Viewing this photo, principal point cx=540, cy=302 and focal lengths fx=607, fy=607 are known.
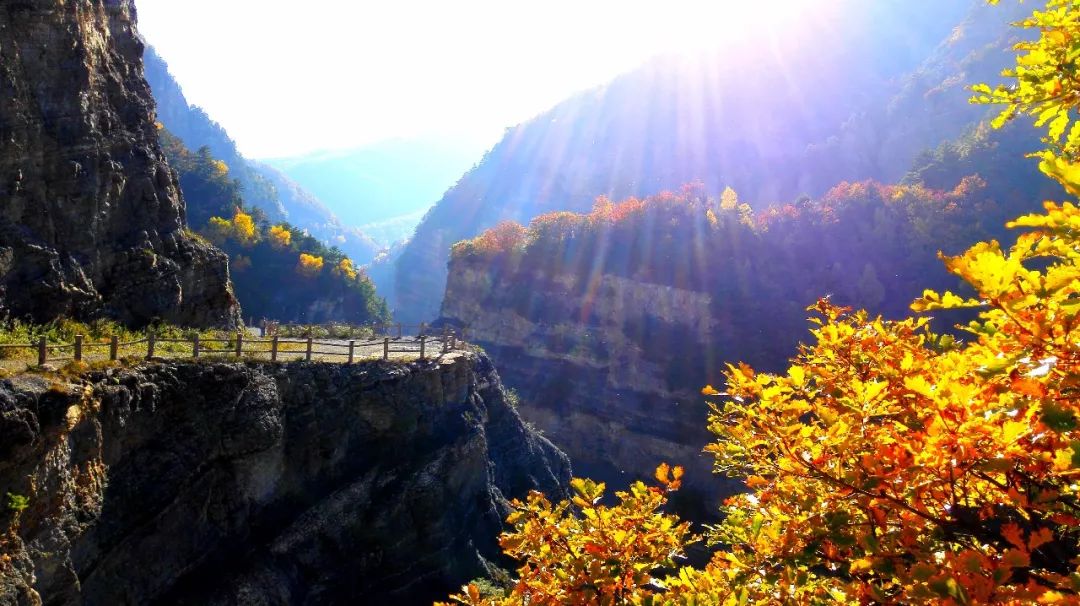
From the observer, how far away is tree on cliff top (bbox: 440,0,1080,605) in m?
1.92

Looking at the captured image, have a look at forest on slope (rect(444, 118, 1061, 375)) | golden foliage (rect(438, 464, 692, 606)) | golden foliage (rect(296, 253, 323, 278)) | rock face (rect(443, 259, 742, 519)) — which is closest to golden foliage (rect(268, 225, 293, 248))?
golden foliage (rect(296, 253, 323, 278))

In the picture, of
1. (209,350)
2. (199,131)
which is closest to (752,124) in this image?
(209,350)

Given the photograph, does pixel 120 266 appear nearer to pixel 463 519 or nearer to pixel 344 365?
pixel 344 365

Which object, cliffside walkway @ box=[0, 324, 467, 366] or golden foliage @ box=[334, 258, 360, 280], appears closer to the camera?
cliffside walkway @ box=[0, 324, 467, 366]

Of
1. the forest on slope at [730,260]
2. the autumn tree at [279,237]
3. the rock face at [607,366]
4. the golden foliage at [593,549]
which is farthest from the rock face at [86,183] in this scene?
the autumn tree at [279,237]

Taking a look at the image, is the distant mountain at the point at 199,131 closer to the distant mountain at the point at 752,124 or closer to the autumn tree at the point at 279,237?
the distant mountain at the point at 752,124

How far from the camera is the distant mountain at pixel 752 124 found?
289ft

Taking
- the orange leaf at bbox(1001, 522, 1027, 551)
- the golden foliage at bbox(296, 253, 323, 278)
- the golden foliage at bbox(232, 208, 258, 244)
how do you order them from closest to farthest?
the orange leaf at bbox(1001, 522, 1027, 551), the golden foliage at bbox(232, 208, 258, 244), the golden foliage at bbox(296, 253, 323, 278)

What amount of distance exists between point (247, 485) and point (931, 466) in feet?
48.4

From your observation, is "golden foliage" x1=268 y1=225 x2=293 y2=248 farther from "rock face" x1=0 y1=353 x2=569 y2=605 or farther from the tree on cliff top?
the tree on cliff top

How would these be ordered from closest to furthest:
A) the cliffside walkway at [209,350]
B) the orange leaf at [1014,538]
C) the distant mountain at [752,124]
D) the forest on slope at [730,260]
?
1. the orange leaf at [1014,538]
2. the cliffside walkway at [209,350]
3. the forest on slope at [730,260]
4. the distant mountain at [752,124]

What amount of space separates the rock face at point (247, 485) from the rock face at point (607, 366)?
21.9 metres

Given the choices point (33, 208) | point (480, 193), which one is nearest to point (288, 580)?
point (33, 208)

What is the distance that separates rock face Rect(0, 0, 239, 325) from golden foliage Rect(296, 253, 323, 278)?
43.2 meters
